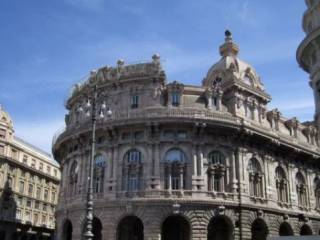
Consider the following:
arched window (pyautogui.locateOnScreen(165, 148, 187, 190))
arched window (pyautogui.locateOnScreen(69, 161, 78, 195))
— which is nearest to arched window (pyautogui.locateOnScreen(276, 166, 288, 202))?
arched window (pyautogui.locateOnScreen(165, 148, 187, 190))

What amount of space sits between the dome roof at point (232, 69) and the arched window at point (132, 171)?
11983 mm

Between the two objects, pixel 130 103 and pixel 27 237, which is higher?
pixel 130 103

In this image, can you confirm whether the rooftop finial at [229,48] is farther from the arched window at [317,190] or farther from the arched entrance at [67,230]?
→ the arched entrance at [67,230]

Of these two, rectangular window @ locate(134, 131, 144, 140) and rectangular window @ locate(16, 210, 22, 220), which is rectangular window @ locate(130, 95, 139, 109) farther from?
rectangular window @ locate(16, 210, 22, 220)

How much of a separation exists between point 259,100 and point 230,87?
14.3ft

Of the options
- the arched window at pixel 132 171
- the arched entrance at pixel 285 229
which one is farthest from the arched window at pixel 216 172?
the arched entrance at pixel 285 229

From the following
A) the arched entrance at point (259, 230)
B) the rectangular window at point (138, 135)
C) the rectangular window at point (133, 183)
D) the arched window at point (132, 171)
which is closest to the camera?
the rectangular window at point (133, 183)

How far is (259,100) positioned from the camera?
151 ft

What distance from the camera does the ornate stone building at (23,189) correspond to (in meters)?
60.4

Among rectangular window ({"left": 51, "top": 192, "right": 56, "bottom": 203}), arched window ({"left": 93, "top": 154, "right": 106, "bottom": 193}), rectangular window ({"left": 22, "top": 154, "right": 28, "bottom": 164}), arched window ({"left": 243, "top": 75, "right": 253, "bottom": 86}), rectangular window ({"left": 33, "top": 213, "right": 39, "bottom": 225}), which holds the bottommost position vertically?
rectangular window ({"left": 33, "top": 213, "right": 39, "bottom": 225})

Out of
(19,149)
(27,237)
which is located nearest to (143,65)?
(19,149)

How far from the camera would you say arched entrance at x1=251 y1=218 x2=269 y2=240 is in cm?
4108

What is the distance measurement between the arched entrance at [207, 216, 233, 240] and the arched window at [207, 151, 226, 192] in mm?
2673

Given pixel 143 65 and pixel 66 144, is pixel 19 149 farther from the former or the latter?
pixel 143 65
